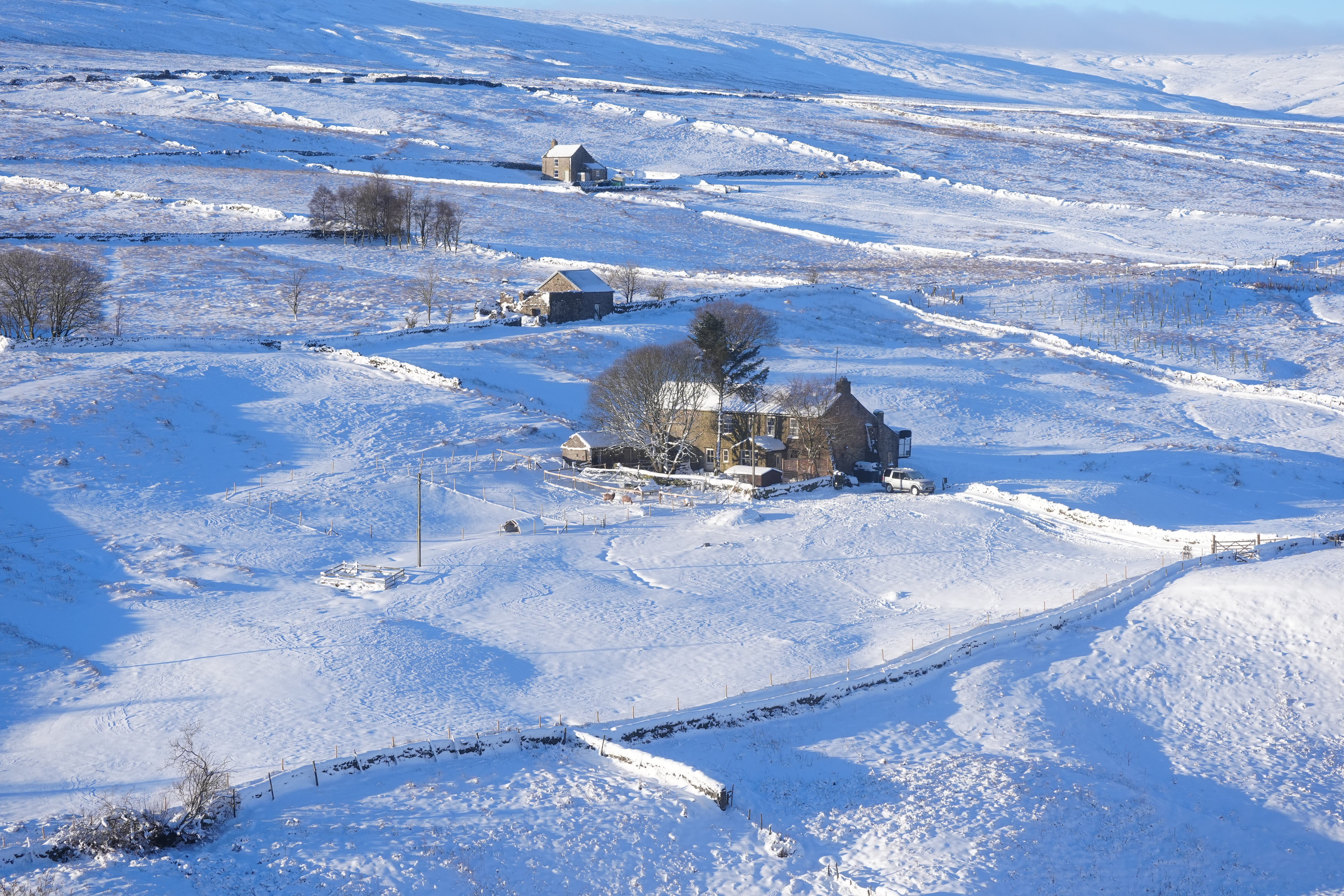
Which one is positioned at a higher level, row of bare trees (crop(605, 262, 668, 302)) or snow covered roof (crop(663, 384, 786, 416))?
row of bare trees (crop(605, 262, 668, 302))

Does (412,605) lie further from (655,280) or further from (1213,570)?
(655,280)

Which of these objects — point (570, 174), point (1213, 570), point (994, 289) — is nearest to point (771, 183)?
point (570, 174)

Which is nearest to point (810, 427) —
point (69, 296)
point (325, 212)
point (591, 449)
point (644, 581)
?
point (591, 449)

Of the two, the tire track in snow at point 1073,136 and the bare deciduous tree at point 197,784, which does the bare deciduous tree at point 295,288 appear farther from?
the tire track in snow at point 1073,136

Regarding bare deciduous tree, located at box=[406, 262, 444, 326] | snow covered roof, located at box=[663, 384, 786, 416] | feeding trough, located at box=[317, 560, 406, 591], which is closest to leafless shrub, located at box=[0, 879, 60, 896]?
feeding trough, located at box=[317, 560, 406, 591]

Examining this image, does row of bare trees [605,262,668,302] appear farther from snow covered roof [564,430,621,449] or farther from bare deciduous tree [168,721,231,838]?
bare deciduous tree [168,721,231,838]
